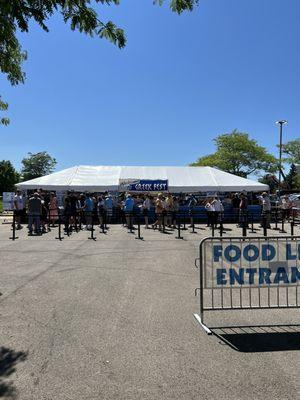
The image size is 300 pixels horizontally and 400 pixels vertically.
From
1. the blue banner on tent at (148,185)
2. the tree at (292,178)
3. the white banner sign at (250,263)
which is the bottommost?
the white banner sign at (250,263)

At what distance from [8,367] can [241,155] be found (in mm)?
58524

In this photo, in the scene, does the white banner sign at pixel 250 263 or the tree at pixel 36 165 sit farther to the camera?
the tree at pixel 36 165

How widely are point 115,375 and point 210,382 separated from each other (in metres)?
0.91

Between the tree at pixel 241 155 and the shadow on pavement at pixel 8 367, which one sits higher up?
the tree at pixel 241 155

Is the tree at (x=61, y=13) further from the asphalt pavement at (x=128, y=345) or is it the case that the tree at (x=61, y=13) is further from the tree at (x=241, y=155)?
the tree at (x=241, y=155)

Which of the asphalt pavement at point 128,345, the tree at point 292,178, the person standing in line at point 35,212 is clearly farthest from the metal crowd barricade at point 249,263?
the tree at point 292,178

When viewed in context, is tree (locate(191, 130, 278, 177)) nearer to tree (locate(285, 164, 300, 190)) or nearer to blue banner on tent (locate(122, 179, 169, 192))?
tree (locate(285, 164, 300, 190))

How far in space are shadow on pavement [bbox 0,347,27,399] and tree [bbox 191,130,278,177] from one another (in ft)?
188

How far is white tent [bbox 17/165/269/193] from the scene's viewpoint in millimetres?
26734

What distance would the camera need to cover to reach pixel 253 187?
27641 millimetres

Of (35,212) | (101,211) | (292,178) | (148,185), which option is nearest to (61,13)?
(35,212)

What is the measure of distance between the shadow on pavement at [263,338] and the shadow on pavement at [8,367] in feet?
7.71

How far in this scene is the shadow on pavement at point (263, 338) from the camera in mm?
4758

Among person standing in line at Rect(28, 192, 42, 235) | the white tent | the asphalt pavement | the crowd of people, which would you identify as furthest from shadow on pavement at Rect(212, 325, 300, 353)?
the white tent
